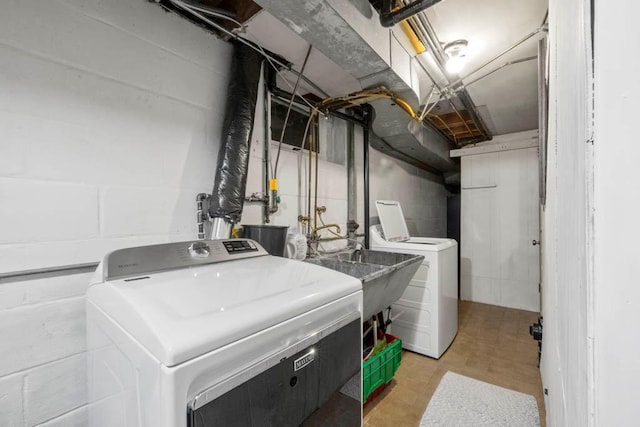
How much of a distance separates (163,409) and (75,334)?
34.7 inches

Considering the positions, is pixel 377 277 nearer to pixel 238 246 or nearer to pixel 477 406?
pixel 238 246

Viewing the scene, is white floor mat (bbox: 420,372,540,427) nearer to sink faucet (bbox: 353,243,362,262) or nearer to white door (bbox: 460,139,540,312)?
sink faucet (bbox: 353,243,362,262)

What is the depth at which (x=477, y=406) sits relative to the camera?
5.98 ft

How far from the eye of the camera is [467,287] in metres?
4.07

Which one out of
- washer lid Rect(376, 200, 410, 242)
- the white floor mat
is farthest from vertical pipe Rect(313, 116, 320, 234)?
the white floor mat

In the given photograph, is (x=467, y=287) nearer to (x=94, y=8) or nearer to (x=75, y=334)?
(x=75, y=334)

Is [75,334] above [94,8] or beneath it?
beneath

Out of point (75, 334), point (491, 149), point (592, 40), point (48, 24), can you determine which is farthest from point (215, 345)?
point (491, 149)

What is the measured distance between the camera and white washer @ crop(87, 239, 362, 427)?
57 cm

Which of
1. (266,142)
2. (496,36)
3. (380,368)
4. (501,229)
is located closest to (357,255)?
(380,368)

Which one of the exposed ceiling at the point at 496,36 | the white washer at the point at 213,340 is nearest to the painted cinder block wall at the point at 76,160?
the white washer at the point at 213,340

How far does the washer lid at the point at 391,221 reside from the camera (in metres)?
2.76

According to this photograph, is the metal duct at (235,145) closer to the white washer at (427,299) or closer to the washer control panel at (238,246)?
the washer control panel at (238,246)

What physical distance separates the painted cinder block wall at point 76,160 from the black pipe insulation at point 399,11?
103cm
